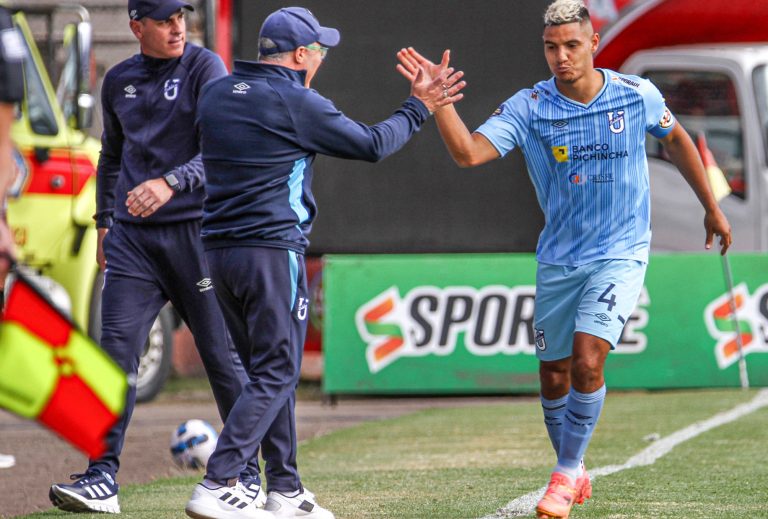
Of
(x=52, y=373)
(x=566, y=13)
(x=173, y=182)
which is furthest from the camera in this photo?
(x=173, y=182)

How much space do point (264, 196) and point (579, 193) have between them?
→ 1.35 metres

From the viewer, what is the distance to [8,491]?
8.33 meters

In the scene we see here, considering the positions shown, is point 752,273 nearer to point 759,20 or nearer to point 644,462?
point 759,20

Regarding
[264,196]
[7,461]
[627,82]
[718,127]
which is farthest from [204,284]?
[718,127]

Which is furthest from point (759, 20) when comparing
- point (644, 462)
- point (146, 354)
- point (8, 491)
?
point (8, 491)

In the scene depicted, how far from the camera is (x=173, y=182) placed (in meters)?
6.71

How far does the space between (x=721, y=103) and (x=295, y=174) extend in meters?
9.79

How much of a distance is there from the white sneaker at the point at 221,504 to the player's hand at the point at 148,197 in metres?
1.29

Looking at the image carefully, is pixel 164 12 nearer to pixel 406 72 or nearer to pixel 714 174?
pixel 406 72

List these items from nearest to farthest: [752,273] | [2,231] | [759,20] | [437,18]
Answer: [2,231]
[752,273]
[437,18]
[759,20]

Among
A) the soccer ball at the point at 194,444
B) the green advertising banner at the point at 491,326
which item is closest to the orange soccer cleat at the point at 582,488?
the soccer ball at the point at 194,444

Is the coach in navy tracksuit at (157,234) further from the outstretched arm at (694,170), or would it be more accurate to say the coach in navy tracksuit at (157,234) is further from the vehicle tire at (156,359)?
the vehicle tire at (156,359)

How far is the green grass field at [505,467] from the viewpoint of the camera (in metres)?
6.85

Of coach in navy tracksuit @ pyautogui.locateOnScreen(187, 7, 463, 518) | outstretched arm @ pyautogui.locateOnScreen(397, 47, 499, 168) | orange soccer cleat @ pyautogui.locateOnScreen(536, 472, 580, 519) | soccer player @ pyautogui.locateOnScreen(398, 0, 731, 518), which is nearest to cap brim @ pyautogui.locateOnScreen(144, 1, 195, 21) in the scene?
coach in navy tracksuit @ pyautogui.locateOnScreen(187, 7, 463, 518)
